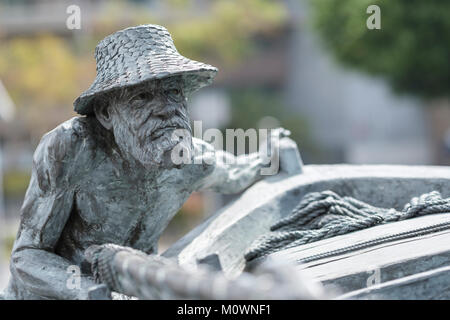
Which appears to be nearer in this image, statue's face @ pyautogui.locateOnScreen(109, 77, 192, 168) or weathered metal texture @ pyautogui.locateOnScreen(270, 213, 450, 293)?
weathered metal texture @ pyautogui.locateOnScreen(270, 213, 450, 293)

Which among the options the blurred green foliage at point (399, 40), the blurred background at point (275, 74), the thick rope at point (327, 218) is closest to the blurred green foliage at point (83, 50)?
A: the blurred background at point (275, 74)

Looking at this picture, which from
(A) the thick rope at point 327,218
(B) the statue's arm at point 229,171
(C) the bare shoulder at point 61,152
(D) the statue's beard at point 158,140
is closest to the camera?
(D) the statue's beard at point 158,140

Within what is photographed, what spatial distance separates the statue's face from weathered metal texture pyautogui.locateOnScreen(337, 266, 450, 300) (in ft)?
2.66

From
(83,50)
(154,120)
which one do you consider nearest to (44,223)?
(154,120)

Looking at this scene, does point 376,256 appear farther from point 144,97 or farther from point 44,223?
point 44,223

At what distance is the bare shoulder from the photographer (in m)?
2.45

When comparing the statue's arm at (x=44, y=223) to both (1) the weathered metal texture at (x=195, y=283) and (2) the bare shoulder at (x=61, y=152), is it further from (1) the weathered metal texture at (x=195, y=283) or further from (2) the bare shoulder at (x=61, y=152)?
(1) the weathered metal texture at (x=195, y=283)

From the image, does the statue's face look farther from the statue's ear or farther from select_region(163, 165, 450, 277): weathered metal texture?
select_region(163, 165, 450, 277): weathered metal texture

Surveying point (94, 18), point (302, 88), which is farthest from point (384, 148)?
point (94, 18)

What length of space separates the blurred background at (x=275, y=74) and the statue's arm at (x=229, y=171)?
657cm

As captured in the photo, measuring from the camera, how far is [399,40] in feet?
38.5

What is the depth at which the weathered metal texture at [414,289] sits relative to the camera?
2036 millimetres

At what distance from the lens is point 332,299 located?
1879 mm

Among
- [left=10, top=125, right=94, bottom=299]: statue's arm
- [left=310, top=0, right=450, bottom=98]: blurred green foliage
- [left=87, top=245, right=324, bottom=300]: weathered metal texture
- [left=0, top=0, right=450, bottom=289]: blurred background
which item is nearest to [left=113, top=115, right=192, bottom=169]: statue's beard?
[left=10, top=125, right=94, bottom=299]: statue's arm
